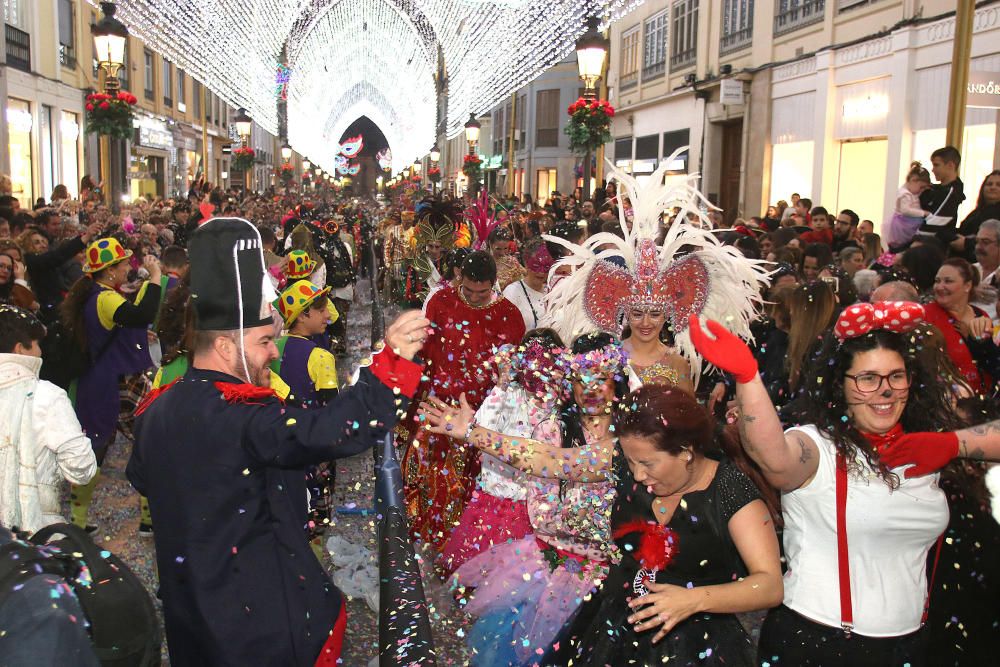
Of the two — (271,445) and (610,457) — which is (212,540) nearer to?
(271,445)

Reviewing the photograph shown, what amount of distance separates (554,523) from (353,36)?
67.6m

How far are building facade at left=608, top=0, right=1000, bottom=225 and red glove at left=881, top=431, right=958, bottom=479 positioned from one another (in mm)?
6030

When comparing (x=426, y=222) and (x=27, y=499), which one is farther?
(x=426, y=222)

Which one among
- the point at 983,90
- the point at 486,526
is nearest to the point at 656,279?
the point at 486,526

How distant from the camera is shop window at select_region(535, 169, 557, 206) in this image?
4888 cm

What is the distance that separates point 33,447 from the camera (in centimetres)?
397

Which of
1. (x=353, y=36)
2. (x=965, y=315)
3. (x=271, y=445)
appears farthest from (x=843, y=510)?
(x=353, y=36)

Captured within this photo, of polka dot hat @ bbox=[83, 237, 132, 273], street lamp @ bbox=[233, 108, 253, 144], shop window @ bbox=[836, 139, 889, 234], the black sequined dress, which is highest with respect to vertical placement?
street lamp @ bbox=[233, 108, 253, 144]

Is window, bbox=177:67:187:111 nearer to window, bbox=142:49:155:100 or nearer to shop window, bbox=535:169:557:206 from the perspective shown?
window, bbox=142:49:155:100

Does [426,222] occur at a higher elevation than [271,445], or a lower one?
higher

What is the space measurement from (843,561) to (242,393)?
6.12 feet

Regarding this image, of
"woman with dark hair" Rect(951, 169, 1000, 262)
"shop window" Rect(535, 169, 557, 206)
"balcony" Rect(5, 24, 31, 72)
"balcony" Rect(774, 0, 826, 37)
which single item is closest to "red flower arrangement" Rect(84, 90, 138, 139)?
"woman with dark hair" Rect(951, 169, 1000, 262)

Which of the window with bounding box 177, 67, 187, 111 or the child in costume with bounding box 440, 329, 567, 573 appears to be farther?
the window with bounding box 177, 67, 187, 111

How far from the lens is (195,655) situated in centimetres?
261
